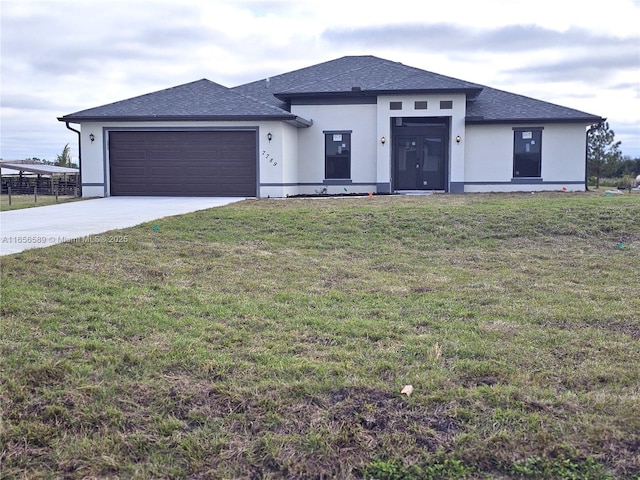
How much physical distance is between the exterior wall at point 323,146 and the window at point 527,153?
491 cm

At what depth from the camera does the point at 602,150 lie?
28.9m

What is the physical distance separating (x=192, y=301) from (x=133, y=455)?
9.16 ft

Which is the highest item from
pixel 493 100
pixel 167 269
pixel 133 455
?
pixel 493 100

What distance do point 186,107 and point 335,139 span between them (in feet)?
17.1

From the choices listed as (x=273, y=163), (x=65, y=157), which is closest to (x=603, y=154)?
(x=273, y=163)

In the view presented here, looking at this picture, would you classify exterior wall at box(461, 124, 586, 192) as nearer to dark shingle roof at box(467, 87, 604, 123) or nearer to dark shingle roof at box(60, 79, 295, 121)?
dark shingle roof at box(467, 87, 604, 123)

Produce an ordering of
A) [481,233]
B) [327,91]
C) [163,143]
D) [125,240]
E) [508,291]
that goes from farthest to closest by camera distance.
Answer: [327,91] → [163,143] → [481,233] → [125,240] → [508,291]

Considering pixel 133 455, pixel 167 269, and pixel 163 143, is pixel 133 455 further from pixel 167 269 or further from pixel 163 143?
pixel 163 143

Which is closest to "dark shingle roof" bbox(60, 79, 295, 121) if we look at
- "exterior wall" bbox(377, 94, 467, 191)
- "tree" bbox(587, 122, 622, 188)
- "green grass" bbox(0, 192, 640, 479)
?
"exterior wall" bbox(377, 94, 467, 191)

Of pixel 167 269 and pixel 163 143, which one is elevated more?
pixel 163 143

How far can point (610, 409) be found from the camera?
377 centimetres

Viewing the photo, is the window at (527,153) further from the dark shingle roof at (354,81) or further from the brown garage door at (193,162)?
the brown garage door at (193,162)

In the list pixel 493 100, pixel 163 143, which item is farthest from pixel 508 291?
pixel 493 100

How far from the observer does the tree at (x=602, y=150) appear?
2872cm
